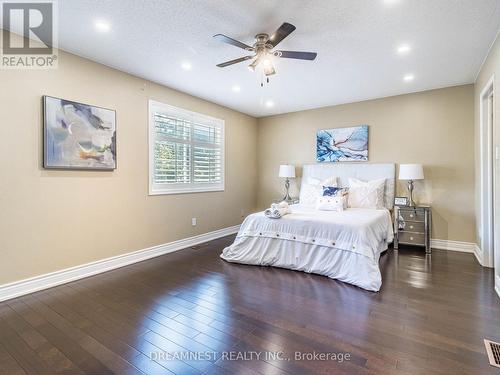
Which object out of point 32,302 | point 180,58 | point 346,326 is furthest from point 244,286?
point 180,58

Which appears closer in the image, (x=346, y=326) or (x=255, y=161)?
(x=346, y=326)

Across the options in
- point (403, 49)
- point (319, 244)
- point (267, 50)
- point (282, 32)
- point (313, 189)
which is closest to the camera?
point (282, 32)

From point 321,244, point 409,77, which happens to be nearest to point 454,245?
point 321,244

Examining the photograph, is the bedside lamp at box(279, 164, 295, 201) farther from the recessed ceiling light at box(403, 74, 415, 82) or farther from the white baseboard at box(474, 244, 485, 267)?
the white baseboard at box(474, 244, 485, 267)

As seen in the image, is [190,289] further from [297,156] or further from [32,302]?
[297,156]

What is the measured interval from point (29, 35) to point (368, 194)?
5.04 m

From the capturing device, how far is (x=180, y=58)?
3285mm

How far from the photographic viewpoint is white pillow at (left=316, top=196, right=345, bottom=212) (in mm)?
4195

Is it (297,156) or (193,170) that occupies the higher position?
(297,156)

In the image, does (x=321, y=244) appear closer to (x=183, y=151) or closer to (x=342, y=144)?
(x=342, y=144)

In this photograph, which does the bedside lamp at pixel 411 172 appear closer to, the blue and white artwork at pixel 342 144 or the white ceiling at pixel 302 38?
the blue and white artwork at pixel 342 144

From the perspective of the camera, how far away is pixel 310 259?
334 centimetres

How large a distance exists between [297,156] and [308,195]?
1179 mm

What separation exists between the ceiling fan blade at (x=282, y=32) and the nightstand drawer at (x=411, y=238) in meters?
3.67
